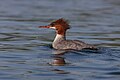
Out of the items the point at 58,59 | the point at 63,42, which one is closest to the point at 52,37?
the point at 63,42

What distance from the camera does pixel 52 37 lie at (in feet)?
66.3

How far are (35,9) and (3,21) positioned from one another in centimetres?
498

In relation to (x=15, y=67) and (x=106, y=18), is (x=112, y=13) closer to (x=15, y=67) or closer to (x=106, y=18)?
(x=106, y=18)

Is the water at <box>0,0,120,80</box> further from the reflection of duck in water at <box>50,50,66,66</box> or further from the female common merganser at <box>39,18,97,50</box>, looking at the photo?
the female common merganser at <box>39,18,97,50</box>

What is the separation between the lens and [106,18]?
25641 millimetres

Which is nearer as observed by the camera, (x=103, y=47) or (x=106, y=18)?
(x=103, y=47)

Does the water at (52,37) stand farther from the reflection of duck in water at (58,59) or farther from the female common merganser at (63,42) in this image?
the female common merganser at (63,42)

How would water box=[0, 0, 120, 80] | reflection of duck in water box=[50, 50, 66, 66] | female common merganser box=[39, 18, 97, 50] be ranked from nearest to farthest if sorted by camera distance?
water box=[0, 0, 120, 80] → reflection of duck in water box=[50, 50, 66, 66] → female common merganser box=[39, 18, 97, 50]

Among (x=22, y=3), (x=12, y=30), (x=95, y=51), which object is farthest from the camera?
(x=22, y=3)

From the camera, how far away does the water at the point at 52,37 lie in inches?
504

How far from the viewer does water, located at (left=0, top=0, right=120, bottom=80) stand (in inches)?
504

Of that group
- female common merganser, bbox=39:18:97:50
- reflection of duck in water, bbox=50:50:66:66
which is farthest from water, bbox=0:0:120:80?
female common merganser, bbox=39:18:97:50

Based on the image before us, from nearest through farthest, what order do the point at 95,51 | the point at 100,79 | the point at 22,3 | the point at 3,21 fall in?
1. the point at 100,79
2. the point at 95,51
3. the point at 3,21
4. the point at 22,3

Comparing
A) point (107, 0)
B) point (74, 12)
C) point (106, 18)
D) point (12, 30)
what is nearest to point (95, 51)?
point (12, 30)
